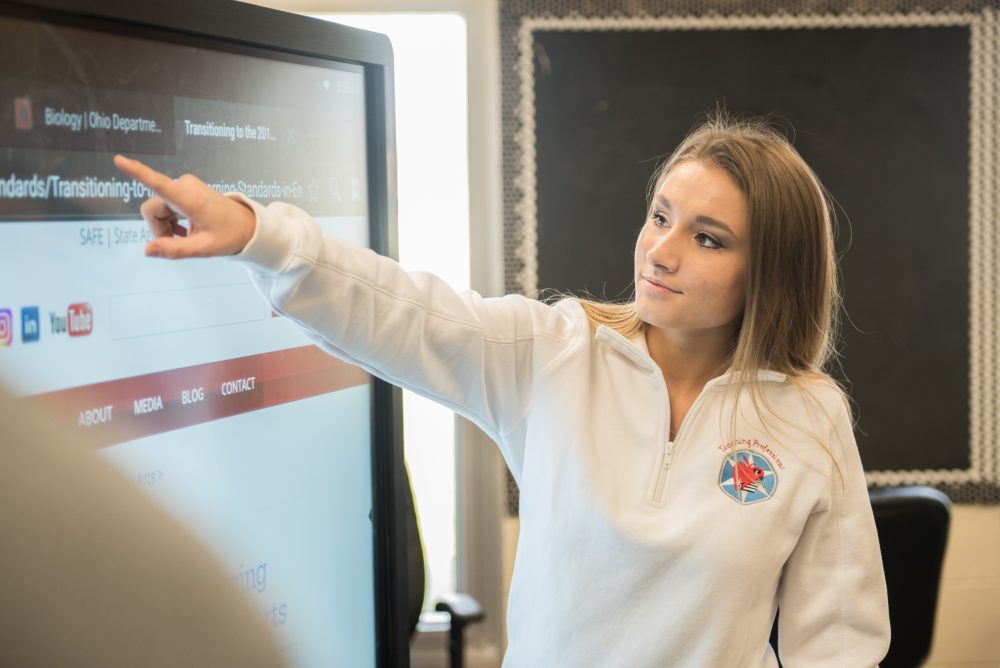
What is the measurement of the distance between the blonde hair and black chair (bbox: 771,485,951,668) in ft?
2.67

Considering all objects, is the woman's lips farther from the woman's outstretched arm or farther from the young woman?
the woman's outstretched arm

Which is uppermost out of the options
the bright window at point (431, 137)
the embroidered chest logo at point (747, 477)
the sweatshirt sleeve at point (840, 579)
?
the bright window at point (431, 137)

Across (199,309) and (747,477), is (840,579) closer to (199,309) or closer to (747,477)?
(747,477)

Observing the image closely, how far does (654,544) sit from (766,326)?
33 cm

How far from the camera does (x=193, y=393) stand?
909mm

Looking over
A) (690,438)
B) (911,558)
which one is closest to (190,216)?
(690,438)

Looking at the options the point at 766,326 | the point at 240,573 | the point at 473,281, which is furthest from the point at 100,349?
the point at 473,281

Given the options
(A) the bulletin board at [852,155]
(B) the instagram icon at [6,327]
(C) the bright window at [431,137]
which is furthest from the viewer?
(C) the bright window at [431,137]

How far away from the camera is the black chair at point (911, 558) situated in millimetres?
1981

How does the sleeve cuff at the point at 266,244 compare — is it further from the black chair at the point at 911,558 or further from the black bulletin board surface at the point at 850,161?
the black bulletin board surface at the point at 850,161

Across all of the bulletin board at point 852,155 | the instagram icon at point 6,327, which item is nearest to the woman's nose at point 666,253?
the instagram icon at point 6,327

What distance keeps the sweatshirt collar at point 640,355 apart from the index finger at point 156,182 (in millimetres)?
618

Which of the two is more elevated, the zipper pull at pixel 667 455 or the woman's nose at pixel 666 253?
the woman's nose at pixel 666 253

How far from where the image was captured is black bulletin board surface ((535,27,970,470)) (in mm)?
2584
